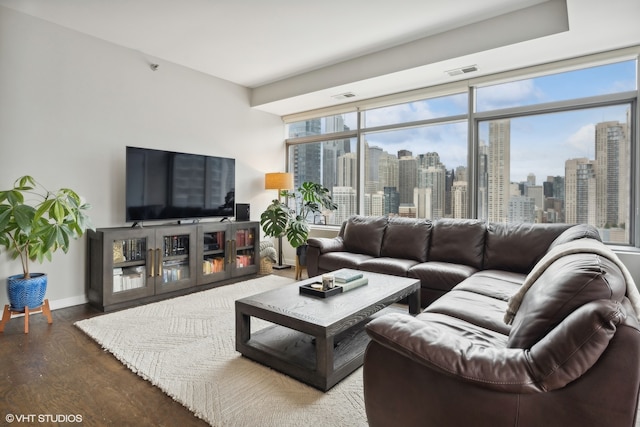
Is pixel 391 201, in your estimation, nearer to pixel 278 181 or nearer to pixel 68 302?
pixel 278 181

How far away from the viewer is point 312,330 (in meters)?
1.96

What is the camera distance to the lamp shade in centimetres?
523

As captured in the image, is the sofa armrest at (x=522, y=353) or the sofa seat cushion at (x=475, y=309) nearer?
the sofa armrest at (x=522, y=353)

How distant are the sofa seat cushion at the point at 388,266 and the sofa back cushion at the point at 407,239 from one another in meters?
0.14

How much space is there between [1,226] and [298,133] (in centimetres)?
414

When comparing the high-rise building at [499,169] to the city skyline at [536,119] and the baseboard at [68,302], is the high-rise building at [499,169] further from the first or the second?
the baseboard at [68,302]

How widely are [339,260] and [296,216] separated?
138cm


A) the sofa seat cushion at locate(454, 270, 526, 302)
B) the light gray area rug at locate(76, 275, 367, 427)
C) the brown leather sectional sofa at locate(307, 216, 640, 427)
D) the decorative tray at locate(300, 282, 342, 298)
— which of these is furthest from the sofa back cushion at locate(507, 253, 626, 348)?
the decorative tray at locate(300, 282, 342, 298)

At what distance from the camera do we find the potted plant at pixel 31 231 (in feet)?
9.07

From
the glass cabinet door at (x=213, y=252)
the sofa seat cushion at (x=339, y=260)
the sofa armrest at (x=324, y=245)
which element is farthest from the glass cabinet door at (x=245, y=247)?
the sofa seat cushion at (x=339, y=260)

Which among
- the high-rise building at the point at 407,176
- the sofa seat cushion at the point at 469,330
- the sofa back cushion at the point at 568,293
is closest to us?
the sofa back cushion at the point at 568,293

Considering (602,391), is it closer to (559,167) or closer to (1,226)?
(559,167)

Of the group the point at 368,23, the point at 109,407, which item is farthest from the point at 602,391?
the point at 368,23

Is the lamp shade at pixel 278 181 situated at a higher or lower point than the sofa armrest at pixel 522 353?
higher
